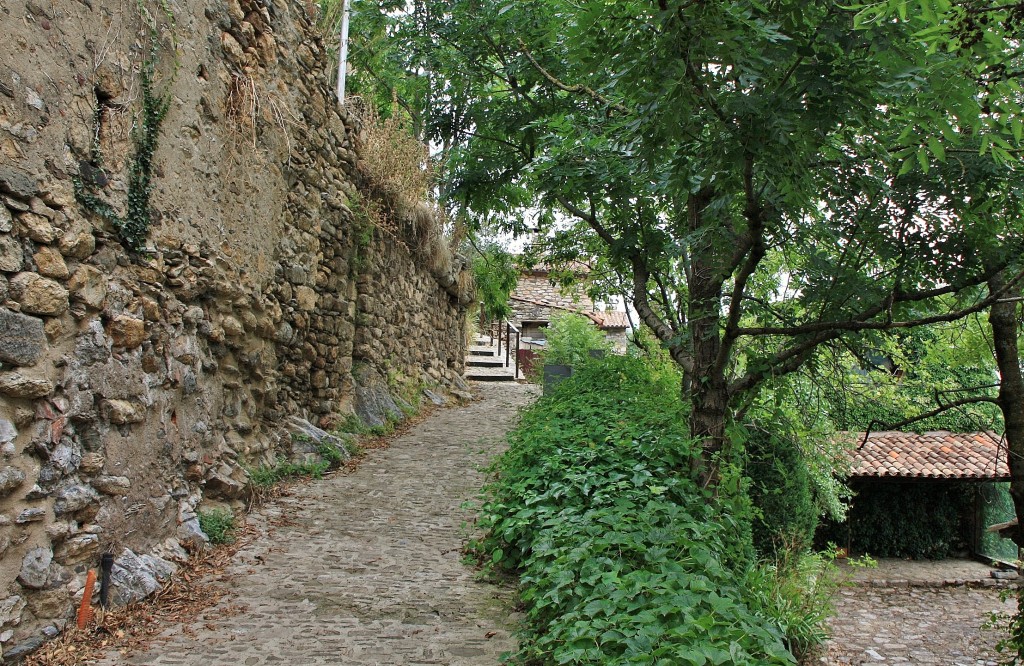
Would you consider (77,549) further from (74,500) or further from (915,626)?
(915,626)

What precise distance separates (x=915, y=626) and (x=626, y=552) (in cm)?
1048

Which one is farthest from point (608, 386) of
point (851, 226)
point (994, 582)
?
point (994, 582)

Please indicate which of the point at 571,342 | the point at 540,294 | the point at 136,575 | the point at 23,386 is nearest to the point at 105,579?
the point at 136,575

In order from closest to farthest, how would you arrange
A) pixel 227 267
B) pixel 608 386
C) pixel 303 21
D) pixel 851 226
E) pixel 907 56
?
1. pixel 907 56
2. pixel 851 226
3. pixel 227 267
4. pixel 303 21
5. pixel 608 386

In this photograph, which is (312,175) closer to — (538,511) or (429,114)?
(429,114)

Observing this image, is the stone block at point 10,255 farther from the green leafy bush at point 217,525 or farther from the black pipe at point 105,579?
the green leafy bush at point 217,525

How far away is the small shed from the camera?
14211 millimetres

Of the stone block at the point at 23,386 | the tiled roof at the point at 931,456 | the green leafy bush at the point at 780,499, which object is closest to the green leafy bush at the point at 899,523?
the tiled roof at the point at 931,456

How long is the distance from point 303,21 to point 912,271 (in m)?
5.60

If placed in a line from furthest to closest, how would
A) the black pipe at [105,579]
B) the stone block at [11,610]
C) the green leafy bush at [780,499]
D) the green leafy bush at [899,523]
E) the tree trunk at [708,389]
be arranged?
the green leafy bush at [899,523] → the green leafy bush at [780,499] → the tree trunk at [708,389] → the black pipe at [105,579] → the stone block at [11,610]

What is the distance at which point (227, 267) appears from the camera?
188 inches

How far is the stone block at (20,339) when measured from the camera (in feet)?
8.93

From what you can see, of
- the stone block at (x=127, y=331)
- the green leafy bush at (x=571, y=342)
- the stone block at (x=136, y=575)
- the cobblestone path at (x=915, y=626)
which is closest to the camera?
the stone block at (x=136, y=575)

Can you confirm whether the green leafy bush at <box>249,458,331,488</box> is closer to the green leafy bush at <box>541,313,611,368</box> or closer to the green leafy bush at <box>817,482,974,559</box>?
the green leafy bush at <box>541,313,611,368</box>
